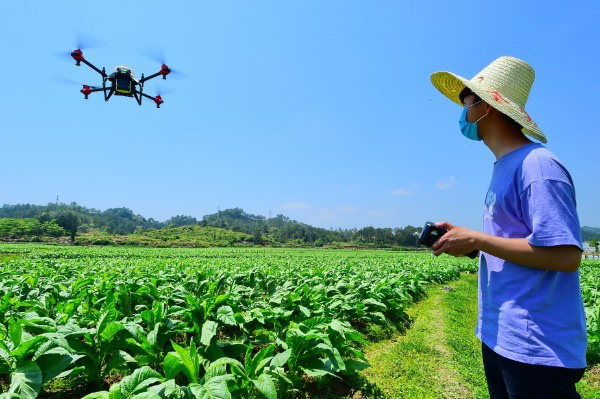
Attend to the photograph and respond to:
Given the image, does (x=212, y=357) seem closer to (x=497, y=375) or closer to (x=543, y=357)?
(x=497, y=375)

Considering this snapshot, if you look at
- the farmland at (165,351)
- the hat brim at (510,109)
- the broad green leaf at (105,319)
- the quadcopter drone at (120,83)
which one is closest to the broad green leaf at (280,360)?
the farmland at (165,351)

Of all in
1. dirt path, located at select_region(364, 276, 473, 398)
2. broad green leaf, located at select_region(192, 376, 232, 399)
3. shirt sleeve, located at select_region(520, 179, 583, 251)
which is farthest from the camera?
dirt path, located at select_region(364, 276, 473, 398)

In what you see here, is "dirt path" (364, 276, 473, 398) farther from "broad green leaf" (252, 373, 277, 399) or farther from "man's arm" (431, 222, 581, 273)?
"man's arm" (431, 222, 581, 273)

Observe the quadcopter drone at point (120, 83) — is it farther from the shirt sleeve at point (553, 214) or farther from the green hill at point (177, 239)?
the green hill at point (177, 239)

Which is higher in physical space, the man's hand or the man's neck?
the man's neck

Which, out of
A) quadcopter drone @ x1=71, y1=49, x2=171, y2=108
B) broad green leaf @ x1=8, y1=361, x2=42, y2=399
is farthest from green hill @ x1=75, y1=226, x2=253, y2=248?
broad green leaf @ x1=8, y1=361, x2=42, y2=399

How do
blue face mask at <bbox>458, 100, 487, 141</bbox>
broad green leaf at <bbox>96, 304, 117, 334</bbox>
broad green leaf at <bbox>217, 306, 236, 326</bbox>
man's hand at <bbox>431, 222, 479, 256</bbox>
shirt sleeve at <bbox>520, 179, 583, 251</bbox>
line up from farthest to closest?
broad green leaf at <bbox>217, 306, 236, 326</bbox> → broad green leaf at <bbox>96, 304, 117, 334</bbox> → blue face mask at <bbox>458, 100, 487, 141</bbox> → man's hand at <bbox>431, 222, 479, 256</bbox> → shirt sleeve at <bbox>520, 179, 583, 251</bbox>

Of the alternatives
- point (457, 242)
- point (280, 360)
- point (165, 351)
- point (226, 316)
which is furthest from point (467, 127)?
point (165, 351)

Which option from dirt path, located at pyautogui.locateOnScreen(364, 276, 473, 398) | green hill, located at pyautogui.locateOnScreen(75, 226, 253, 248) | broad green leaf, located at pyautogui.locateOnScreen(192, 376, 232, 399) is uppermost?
broad green leaf, located at pyautogui.locateOnScreen(192, 376, 232, 399)

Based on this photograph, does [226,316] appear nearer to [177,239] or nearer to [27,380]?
[27,380]
